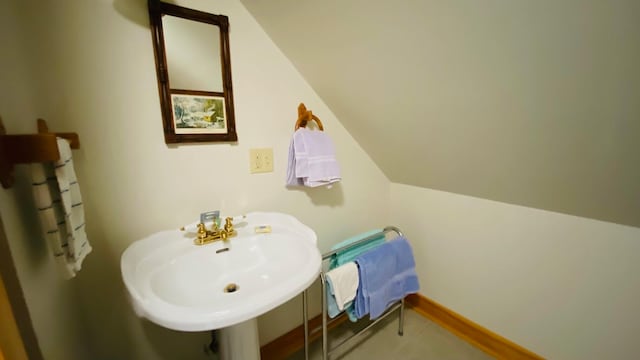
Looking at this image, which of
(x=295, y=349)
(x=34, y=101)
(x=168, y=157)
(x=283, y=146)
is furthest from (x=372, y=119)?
(x=295, y=349)

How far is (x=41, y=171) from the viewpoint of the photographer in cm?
53

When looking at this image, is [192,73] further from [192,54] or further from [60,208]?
[60,208]

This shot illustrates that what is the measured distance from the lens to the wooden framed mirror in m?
0.87

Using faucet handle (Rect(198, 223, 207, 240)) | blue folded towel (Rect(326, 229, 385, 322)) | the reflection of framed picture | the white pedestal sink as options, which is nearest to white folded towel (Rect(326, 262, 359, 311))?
blue folded towel (Rect(326, 229, 385, 322))

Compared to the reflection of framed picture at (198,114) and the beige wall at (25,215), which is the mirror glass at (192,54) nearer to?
the reflection of framed picture at (198,114)

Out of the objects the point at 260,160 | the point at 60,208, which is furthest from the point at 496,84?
the point at 60,208

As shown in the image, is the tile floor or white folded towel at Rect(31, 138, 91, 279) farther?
the tile floor

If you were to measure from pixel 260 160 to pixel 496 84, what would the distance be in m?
0.96

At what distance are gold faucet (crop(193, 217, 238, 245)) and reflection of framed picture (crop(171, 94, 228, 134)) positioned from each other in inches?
14.9

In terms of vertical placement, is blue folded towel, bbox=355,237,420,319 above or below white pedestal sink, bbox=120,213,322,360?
below

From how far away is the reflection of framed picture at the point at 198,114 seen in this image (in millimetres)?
922

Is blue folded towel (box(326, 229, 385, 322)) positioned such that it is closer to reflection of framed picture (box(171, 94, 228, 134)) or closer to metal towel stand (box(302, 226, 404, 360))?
metal towel stand (box(302, 226, 404, 360))

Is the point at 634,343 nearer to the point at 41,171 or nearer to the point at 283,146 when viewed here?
the point at 283,146

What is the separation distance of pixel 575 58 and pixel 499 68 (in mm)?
164
